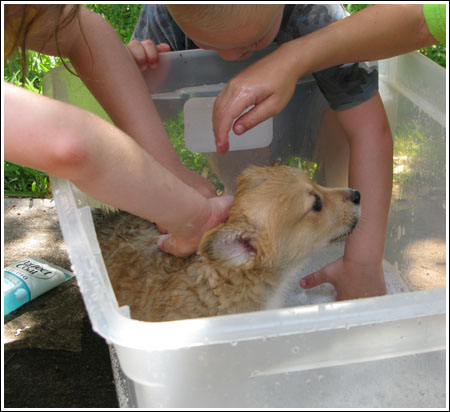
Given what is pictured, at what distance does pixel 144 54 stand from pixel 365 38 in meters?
1.05

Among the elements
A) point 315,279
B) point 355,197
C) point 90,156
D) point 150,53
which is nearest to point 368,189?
point 355,197

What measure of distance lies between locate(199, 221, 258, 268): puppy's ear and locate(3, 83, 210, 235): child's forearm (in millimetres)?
155

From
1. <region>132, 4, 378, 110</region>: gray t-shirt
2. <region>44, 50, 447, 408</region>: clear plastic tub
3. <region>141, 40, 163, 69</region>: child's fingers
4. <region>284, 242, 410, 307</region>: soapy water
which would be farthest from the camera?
<region>284, 242, 410, 307</region>: soapy water

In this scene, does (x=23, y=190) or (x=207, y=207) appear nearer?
(x=207, y=207)

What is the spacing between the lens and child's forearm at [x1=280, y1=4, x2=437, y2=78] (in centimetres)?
200

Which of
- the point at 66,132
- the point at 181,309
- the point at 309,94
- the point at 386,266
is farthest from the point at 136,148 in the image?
the point at 386,266

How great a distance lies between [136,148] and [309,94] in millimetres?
1510

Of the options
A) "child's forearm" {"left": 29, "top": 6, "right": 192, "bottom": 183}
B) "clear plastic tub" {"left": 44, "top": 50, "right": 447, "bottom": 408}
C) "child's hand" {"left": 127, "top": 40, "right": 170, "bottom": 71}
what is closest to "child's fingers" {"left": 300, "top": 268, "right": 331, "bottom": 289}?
"child's forearm" {"left": 29, "top": 6, "right": 192, "bottom": 183}

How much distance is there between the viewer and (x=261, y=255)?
6.31 feet

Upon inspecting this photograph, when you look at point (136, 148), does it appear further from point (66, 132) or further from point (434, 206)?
point (434, 206)

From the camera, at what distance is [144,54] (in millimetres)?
2504

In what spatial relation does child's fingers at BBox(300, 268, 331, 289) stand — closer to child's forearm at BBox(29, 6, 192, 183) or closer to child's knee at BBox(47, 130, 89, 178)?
child's forearm at BBox(29, 6, 192, 183)

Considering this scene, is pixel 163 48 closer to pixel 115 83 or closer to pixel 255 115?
pixel 115 83

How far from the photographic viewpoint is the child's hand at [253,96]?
1.94 m
